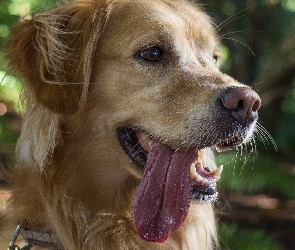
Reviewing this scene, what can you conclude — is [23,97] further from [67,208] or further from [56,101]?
[67,208]

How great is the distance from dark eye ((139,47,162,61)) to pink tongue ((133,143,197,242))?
46 centimetres

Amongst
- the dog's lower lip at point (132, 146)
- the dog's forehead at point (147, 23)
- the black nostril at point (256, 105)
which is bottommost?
the dog's lower lip at point (132, 146)

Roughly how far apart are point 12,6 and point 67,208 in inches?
59.7

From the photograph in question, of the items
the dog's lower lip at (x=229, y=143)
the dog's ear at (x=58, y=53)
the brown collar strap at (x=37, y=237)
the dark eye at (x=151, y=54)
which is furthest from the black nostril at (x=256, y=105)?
the brown collar strap at (x=37, y=237)

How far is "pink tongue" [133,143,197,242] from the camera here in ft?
8.19

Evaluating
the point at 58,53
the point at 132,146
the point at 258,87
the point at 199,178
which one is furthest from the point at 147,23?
the point at 258,87

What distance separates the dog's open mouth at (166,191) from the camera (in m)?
2.50

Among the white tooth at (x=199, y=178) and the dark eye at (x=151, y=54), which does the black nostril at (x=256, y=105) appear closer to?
the white tooth at (x=199, y=178)

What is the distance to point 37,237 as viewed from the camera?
257cm

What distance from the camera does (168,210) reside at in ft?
8.19

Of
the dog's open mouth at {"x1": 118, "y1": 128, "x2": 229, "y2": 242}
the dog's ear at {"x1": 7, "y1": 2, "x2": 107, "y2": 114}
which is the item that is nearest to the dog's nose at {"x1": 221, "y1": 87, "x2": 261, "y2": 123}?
the dog's open mouth at {"x1": 118, "y1": 128, "x2": 229, "y2": 242}

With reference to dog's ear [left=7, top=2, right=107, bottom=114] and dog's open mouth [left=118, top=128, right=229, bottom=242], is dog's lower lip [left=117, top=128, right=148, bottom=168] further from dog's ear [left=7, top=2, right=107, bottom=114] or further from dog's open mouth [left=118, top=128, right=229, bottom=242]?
dog's ear [left=7, top=2, right=107, bottom=114]

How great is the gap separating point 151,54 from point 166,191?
0.60 meters

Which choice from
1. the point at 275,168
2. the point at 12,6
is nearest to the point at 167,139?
the point at 275,168
